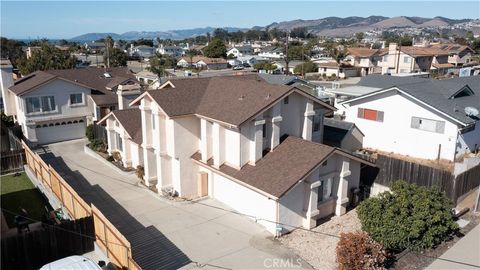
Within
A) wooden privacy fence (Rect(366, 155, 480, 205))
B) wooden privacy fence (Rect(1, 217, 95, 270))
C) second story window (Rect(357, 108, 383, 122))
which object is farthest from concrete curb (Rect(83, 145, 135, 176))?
second story window (Rect(357, 108, 383, 122))

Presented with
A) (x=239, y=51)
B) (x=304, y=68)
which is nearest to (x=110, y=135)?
(x=304, y=68)

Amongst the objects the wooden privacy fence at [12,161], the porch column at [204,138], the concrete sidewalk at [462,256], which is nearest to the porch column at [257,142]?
the porch column at [204,138]

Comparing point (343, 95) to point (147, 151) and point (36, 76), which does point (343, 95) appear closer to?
point (147, 151)

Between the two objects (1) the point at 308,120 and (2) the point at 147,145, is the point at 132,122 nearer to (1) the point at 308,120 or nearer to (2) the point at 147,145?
(2) the point at 147,145

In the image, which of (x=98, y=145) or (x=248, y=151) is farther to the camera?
(x=98, y=145)

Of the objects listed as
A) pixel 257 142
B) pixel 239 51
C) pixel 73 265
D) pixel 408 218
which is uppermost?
pixel 239 51

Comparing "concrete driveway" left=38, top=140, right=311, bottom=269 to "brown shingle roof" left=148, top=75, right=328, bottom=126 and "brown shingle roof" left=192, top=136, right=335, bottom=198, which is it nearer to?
"brown shingle roof" left=192, top=136, right=335, bottom=198
